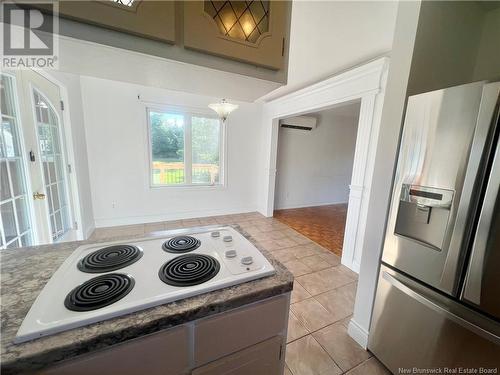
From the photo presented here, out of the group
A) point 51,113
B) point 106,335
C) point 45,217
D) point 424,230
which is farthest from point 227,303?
point 51,113

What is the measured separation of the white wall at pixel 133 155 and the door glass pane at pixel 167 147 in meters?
0.16

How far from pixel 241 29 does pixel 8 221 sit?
6.86ft

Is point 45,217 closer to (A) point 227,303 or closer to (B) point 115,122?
(B) point 115,122

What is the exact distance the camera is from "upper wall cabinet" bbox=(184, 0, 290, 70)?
2.40 feet

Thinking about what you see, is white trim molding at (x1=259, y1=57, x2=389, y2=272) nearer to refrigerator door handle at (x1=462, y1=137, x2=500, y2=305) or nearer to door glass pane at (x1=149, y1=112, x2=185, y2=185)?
refrigerator door handle at (x1=462, y1=137, x2=500, y2=305)

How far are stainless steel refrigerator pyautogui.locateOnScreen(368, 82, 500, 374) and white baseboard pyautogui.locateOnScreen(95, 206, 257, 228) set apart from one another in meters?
3.37

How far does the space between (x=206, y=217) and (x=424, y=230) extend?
3590 millimetres

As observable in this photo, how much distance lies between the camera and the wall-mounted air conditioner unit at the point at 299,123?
4.59 metres

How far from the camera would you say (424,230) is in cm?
113

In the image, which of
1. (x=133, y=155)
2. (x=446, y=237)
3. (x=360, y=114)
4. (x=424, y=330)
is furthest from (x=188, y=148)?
(x=424, y=330)

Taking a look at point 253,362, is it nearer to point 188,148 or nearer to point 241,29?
point 241,29

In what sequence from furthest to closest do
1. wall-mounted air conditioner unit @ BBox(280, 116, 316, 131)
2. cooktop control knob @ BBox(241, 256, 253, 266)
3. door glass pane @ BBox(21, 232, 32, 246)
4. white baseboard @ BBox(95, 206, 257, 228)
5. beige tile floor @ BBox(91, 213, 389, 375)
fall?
wall-mounted air conditioner unit @ BBox(280, 116, 316, 131) < white baseboard @ BBox(95, 206, 257, 228) < door glass pane @ BBox(21, 232, 32, 246) < beige tile floor @ BBox(91, 213, 389, 375) < cooktop control knob @ BBox(241, 256, 253, 266)

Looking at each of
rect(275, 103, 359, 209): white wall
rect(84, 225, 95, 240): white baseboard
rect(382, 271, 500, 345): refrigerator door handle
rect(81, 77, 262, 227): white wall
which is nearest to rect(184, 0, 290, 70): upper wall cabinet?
rect(382, 271, 500, 345): refrigerator door handle

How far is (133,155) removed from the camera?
348 cm
